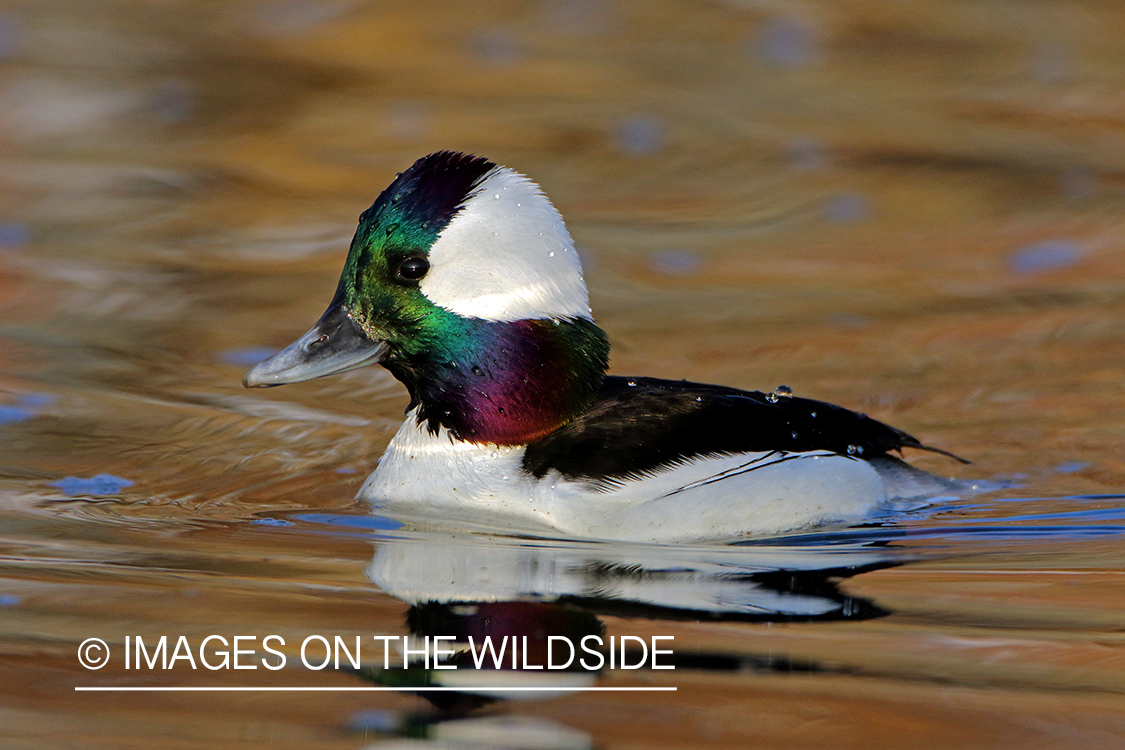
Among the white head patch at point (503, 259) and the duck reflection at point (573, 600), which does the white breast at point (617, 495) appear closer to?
the duck reflection at point (573, 600)

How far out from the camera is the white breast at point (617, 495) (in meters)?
4.89

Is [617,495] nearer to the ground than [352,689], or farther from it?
farther from it

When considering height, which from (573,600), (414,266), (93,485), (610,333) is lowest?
(573,600)

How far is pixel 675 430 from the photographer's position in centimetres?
507

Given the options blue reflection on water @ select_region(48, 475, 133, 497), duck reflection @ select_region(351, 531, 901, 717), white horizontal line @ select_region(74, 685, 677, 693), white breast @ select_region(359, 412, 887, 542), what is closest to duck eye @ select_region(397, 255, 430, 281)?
white breast @ select_region(359, 412, 887, 542)

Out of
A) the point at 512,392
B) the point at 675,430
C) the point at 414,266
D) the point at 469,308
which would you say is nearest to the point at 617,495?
the point at 675,430

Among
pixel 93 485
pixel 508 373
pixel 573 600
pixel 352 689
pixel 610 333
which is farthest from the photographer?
pixel 610 333

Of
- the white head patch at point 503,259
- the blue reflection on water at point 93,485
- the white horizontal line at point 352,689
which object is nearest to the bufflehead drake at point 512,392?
the white head patch at point 503,259

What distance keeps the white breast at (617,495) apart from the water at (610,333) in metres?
0.12

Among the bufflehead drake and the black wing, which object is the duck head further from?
the black wing

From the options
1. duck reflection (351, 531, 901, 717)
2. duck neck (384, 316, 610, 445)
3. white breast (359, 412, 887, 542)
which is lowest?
duck reflection (351, 531, 901, 717)

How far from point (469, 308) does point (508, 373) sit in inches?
9.9

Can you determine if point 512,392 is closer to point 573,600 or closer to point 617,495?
point 617,495

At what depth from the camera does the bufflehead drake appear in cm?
491
